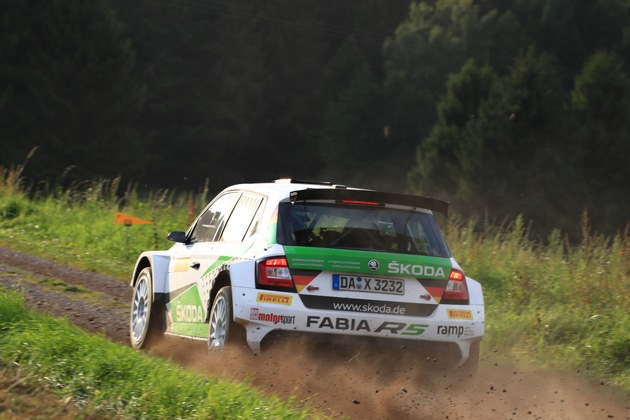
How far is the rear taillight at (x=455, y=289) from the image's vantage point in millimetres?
7652

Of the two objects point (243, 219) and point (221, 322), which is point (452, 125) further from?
point (221, 322)

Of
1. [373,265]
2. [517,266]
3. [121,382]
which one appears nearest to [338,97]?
[517,266]

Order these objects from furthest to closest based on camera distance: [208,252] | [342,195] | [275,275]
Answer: [208,252]
[342,195]
[275,275]

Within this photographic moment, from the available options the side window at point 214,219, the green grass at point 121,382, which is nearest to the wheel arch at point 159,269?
the side window at point 214,219

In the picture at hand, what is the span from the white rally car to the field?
8.77 feet

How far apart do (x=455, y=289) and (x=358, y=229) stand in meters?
0.84

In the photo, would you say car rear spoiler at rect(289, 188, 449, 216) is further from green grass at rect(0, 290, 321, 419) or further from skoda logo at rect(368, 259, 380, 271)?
green grass at rect(0, 290, 321, 419)

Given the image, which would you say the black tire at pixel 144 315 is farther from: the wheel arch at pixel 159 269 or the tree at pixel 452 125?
the tree at pixel 452 125

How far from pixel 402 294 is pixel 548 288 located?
554cm

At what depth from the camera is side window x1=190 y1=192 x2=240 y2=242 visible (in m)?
8.80

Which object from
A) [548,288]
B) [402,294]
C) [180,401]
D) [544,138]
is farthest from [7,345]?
[544,138]

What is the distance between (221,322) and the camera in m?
7.62

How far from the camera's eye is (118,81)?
218 ft

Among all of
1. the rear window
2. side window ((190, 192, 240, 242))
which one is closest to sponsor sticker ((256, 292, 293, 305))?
the rear window
